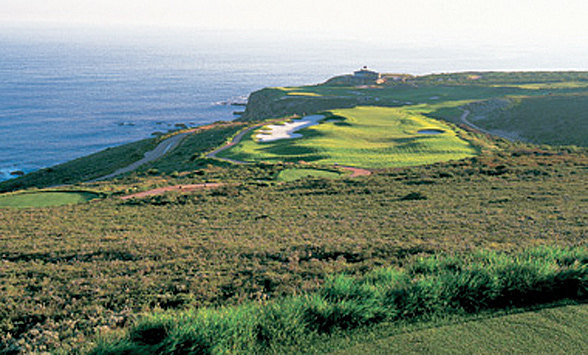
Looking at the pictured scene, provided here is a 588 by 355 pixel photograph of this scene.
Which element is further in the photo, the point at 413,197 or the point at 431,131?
the point at 431,131

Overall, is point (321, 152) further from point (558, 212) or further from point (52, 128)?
point (52, 128)

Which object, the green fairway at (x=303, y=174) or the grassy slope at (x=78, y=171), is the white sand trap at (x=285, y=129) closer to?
the green fairway at (x=303, y=174)

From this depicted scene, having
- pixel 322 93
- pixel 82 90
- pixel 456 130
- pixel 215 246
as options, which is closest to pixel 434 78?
pixel 322 93

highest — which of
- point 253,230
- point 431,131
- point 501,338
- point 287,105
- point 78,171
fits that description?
point 287,105

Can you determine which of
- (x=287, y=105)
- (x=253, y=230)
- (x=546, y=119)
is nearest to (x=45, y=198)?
(x=253, y=230)

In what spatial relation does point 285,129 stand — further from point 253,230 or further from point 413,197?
point 253,230

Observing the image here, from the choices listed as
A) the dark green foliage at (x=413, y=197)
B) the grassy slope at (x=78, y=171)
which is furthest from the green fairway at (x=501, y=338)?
the grassy slope at (x=78, y=171)

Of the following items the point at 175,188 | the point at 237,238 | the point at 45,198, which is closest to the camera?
the point at 237,238
